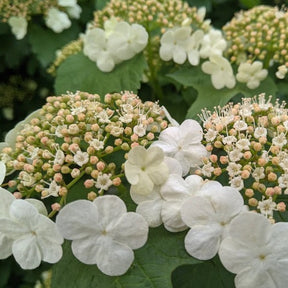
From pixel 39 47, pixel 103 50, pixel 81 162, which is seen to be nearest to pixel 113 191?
pixel 81 162

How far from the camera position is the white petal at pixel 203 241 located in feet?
2.63

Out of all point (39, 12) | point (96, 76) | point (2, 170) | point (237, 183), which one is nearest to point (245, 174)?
point (237, 183)

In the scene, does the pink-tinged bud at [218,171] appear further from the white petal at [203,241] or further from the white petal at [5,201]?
the white petal at [5,201]

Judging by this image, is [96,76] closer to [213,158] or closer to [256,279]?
[213,158]

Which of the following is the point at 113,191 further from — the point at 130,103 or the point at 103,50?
the point at 103,50

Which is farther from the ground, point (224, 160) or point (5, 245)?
point (224, 160)

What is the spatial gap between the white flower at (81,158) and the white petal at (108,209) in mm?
92

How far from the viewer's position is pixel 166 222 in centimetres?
84

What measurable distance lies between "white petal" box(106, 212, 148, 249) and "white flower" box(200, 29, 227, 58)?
0.70 metres

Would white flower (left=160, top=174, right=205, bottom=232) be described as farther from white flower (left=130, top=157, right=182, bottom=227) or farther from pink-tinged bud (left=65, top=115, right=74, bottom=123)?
pink-tinged bud (left=65, top=115, right=74, bottom=123)

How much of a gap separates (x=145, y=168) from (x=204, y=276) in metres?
0.25

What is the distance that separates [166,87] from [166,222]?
0.86 metres

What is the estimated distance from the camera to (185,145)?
933 mm

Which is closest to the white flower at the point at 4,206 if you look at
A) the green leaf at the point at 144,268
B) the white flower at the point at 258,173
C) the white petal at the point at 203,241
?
the green leaf at the point at 144,268
